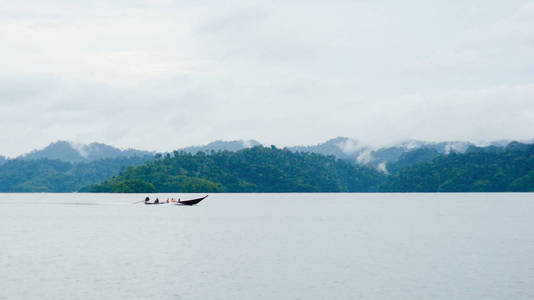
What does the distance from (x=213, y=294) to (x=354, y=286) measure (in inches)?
366

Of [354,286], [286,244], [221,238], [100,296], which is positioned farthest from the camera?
[221,238]

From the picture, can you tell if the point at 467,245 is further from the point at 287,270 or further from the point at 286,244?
the point at 287,270

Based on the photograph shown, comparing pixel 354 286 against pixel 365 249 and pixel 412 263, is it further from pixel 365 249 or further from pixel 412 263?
pixel 365 249

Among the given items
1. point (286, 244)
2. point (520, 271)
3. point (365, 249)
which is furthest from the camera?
point (286, 244)

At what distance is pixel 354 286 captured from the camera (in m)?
40.5

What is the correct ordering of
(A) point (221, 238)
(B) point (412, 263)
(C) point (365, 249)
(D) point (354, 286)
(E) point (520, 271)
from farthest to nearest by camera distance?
1. (A) point (221, 238)
2. (C) point (365, 249)
3. (B) point (412, 263)
4. (E) point (520, 271)
5. (D) point (354, 286)

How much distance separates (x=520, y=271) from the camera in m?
45.9

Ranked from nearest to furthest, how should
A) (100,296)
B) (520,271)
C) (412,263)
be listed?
(100,296)
(520,271)
(412,263)

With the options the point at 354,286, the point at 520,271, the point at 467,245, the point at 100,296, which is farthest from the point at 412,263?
the point at 100,296

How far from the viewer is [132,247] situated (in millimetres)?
64000

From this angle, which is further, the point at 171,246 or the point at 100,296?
the point at 171,246

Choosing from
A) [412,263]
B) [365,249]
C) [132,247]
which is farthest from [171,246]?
[412,263]

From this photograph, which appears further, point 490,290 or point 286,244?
point 286,244

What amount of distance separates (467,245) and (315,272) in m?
26.4
